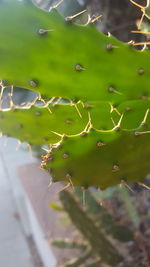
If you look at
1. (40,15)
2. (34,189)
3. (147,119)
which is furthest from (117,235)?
(40,15)

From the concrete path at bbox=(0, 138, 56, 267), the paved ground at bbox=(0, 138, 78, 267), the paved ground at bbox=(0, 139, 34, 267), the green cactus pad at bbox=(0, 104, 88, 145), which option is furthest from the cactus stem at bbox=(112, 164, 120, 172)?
the paved ground at bbox=(0, 139, 34, 267)

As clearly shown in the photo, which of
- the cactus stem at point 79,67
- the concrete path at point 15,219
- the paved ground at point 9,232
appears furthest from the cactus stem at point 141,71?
the paved ground at point 9,232

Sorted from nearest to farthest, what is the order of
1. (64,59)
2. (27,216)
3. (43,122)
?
(64,59)
(43,122)
(27,216)

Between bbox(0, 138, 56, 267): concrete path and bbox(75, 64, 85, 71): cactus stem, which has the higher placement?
bbox(75, 64, 85, 71): cactus stem

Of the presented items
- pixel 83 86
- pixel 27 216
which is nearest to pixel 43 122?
pixel 83 86

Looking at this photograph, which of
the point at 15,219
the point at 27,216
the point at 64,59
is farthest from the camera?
the point at 15,219

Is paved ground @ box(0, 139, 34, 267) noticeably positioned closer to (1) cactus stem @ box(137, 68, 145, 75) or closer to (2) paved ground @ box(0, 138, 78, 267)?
(2) paved ground @ box(0, 138, 78, 267)

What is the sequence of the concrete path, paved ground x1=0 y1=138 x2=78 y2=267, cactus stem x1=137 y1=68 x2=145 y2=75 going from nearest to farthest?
cactus stem x1=137 y1=68 x2=145 y2=75, paved ground x1=0 y1=138 x2=78 y2=267, the concrete path

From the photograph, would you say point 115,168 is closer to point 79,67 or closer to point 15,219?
point 79,67

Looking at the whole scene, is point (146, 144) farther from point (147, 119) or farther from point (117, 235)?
point (117, 235)
